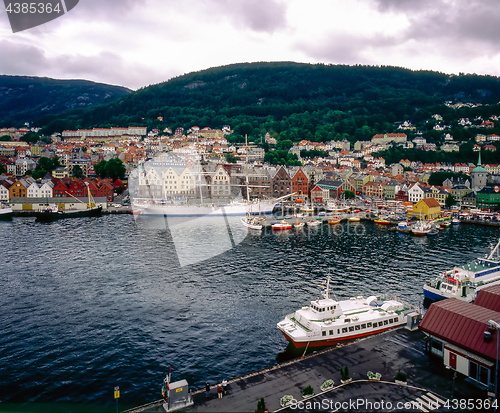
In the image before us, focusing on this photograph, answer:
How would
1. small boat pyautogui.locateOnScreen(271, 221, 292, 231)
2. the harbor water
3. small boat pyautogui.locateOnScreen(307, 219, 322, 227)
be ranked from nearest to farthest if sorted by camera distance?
1. the harbor water
2. small boat pyautogui.locateOnScreen(271, 221, 292, 231)
3. small boat pyautogui.locateOnScreen(307, 219, 322, 227)

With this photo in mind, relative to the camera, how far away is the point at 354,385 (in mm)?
12930

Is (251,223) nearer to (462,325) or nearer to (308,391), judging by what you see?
(462,325)

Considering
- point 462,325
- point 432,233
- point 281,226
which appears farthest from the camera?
point 281,226

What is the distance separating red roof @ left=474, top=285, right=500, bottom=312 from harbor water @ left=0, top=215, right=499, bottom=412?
21.2 ft

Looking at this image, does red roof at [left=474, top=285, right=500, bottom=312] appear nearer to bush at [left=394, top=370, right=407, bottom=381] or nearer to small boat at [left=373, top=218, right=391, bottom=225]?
bush at [left=394, top=370, right=407, bottom=381]

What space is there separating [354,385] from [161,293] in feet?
51.3

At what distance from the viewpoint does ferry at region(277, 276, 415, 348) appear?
1762cm

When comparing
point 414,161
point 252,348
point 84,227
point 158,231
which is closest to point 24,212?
point 84,227

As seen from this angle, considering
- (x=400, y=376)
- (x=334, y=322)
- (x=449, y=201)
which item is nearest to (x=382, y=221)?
(x=449, y=201)

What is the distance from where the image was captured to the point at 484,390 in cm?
1250

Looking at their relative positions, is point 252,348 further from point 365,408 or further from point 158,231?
point 158,231

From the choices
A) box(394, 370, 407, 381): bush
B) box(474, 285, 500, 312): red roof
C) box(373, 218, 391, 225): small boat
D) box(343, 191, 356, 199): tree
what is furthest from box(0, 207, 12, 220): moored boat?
box(474, 285, 500, 312): red roof

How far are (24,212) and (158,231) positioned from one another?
2734 cm

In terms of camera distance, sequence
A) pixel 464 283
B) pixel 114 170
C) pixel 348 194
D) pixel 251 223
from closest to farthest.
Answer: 1. pixel 464 283
2. pixel 251 223
3. pixel 348 194
4. pixel 114 170
